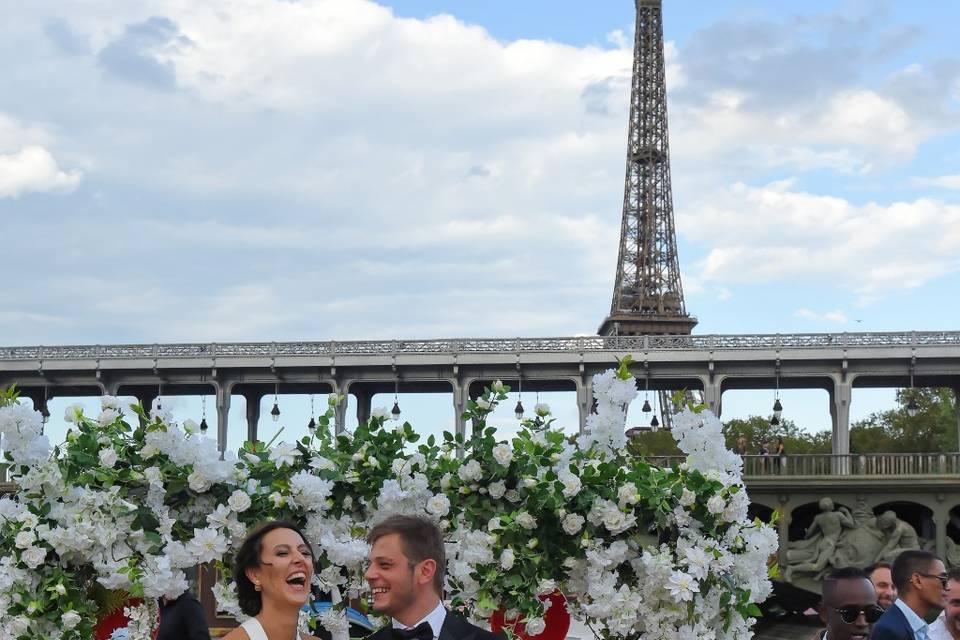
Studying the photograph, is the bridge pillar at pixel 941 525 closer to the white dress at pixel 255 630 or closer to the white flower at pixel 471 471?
the white flower at pixel 471 471

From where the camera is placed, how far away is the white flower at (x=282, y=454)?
33.8 feet

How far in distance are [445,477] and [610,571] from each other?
4.61ft

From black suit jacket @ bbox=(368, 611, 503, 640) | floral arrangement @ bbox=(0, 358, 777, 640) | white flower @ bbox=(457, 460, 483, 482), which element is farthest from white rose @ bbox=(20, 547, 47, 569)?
black suit jacket @ bbox=(368, 611, 503, 640)

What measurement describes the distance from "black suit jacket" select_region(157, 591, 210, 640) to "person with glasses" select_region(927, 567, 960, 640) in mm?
3810

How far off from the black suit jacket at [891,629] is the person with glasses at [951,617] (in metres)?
0.15

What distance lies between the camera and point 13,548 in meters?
9.83

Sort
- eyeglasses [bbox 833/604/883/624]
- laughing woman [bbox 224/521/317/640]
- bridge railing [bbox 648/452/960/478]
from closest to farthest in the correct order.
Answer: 1. laughing woman [bbox 224/521/317/640]
2. eyeglasses [bbox 833/604/883/624]
3. bridge railing [bbox 648/452/960/478]

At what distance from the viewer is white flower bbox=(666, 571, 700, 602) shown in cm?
901

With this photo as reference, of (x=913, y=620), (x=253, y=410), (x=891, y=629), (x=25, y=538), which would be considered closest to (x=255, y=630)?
(x=891, y=629)

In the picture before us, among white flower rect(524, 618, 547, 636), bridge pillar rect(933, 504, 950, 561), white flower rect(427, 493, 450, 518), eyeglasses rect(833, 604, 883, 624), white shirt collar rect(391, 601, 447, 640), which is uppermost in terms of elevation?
white flower rect(427, 493, 450, 518)

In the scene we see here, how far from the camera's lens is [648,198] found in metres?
101

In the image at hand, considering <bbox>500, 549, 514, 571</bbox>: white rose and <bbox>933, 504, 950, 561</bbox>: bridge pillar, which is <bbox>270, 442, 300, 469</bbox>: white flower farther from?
<bbox>933, 504, 950, 561</bbox>: bridge pillar

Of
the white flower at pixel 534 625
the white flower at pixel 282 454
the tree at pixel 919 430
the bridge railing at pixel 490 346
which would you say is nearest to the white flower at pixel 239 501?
the white flower at pixel 282 454

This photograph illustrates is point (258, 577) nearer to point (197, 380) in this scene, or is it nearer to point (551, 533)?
point (551, 533)
